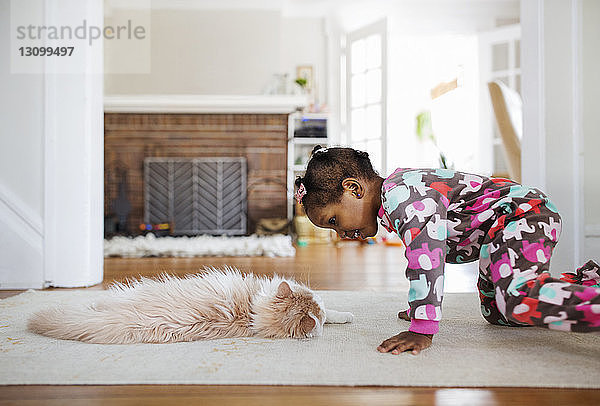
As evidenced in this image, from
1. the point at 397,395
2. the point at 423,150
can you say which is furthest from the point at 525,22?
the point at 423,150

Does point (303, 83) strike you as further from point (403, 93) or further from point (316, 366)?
point (316, 366)

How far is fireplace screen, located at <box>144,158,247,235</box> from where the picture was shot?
17.3ft

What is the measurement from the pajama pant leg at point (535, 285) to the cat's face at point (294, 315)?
0.43m

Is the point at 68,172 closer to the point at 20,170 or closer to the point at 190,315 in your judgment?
the point at 20,170

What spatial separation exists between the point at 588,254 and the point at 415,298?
112 cm

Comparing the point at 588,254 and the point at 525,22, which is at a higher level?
the point at 525,22

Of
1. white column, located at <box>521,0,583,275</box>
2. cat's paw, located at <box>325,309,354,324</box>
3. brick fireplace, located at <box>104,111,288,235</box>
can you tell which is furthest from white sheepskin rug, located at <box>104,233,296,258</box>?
cat's paw, located at <box>325,309,354,324</box>

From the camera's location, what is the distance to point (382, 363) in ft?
3.42

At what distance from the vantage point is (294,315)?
4.07 feet

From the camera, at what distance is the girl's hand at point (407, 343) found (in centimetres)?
112

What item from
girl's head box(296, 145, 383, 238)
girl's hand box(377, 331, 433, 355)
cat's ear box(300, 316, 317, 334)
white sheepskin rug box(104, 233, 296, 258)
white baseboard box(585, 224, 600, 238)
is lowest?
white sheepskin rug box(104, 233, 296, 258)

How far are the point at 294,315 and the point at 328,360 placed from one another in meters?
0.20

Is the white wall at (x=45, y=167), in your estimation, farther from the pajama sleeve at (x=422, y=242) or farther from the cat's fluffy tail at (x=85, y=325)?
the pajama sleeve at (x=422, y=242)

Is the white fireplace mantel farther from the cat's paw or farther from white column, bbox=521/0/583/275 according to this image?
the cat's paw
